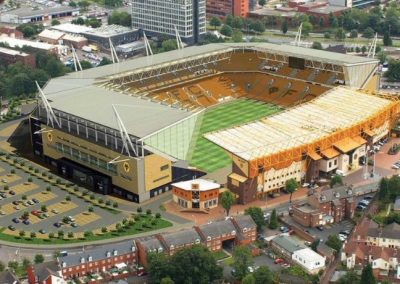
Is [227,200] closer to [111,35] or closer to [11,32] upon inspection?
[111,35]

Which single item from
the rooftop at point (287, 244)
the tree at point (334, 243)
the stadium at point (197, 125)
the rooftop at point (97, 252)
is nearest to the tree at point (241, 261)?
the rooftop at point (287, 244)

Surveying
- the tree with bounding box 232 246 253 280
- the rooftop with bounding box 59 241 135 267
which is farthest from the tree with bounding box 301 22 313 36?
the rooftop with bounding box 59 241 135 267

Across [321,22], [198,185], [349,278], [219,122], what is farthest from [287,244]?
[321,22]

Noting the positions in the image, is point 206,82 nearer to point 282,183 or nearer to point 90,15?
point 282,183

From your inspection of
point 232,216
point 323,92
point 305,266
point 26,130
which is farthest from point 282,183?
point 26,130

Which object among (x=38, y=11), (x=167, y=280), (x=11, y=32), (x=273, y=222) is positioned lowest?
(x=273, y=222)

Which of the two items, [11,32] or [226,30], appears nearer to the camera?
[11,32]
